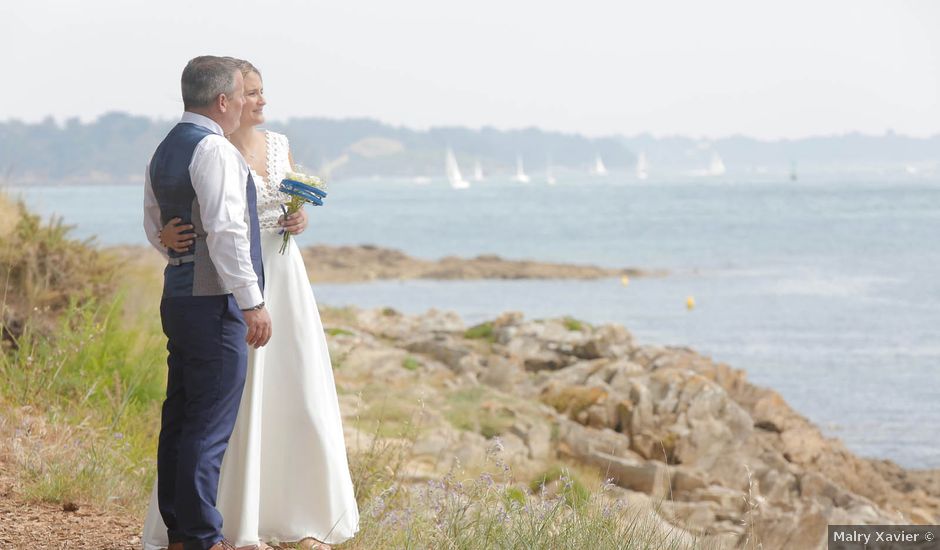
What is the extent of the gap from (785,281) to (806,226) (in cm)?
3809

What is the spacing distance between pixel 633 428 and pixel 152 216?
378 inches

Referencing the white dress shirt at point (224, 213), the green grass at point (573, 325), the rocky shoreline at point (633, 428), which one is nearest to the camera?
the white dress shirt at point (224, 213)

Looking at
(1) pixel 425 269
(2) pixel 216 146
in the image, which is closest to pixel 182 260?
(2) pixel 216 146

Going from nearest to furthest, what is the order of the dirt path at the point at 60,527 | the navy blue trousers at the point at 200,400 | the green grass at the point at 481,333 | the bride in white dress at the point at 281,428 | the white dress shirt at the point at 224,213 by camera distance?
the white dress shirt at the point at 224,213, the navy blue trousers at the point at 200,400, the bride in white dress at the point at 281,428, the dirt path at the point at 60,527, the green grass at the point at 481,333

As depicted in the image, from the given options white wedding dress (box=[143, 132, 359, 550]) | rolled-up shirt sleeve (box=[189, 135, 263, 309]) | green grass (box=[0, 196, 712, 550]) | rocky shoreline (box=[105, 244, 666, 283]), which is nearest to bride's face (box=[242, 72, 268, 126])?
white wedding dress (box=[143, 132, 359, 550])

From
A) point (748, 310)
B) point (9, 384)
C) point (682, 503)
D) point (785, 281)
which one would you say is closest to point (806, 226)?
point (785, 281)

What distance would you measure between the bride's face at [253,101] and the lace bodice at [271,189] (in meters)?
0.20

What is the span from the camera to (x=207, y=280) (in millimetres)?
4086

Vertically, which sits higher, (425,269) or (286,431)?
(286,431)

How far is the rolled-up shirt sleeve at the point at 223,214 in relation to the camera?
397 cm

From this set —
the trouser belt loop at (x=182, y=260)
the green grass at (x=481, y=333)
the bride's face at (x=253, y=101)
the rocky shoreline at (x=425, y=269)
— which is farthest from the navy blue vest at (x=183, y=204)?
the rocky shoreline at (x=425, y=269)

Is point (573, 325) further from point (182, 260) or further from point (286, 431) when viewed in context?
point (182, 260)

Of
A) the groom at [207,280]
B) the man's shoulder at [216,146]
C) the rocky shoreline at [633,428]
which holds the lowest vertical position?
the rocky shoreline at [633,428]

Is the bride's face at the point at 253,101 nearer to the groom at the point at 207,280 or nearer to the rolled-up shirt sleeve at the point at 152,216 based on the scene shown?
the groom at the point at 207,280
